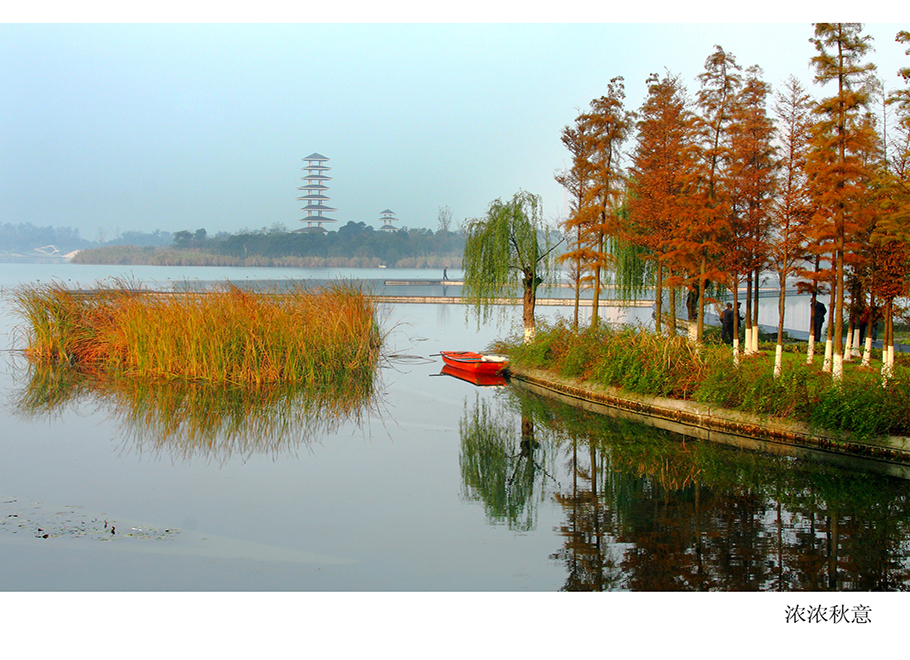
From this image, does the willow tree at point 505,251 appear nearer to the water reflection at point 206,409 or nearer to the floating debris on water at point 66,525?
the water reflection at point 206,409

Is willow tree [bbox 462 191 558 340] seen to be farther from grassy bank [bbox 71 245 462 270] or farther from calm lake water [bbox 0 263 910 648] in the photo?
grassy bank [bbox 71 245 462 270]

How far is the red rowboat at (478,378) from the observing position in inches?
620

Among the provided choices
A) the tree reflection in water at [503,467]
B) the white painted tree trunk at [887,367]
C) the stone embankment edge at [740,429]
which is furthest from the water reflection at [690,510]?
the white painted tree trunk at [887,367]

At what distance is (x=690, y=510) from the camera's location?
7113 millimetres

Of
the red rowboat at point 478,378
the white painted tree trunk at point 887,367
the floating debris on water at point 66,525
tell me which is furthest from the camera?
the red rowboat at point 478,378

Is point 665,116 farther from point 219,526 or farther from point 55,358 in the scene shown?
point 55,358

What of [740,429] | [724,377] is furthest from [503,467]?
[724,377]

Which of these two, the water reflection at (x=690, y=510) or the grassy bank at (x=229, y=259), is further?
the grassy bank at (x=229, y=259)

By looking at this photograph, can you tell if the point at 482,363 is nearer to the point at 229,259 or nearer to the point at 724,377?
the point at 724,377

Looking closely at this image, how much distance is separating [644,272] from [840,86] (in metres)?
9.75

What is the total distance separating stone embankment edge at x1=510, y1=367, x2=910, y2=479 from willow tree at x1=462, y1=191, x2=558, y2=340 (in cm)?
426

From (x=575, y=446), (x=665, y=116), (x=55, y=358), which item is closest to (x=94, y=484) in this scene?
(x=575, y=446)

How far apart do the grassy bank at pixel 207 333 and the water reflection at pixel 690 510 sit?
210 inches

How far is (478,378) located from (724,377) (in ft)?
20.6
